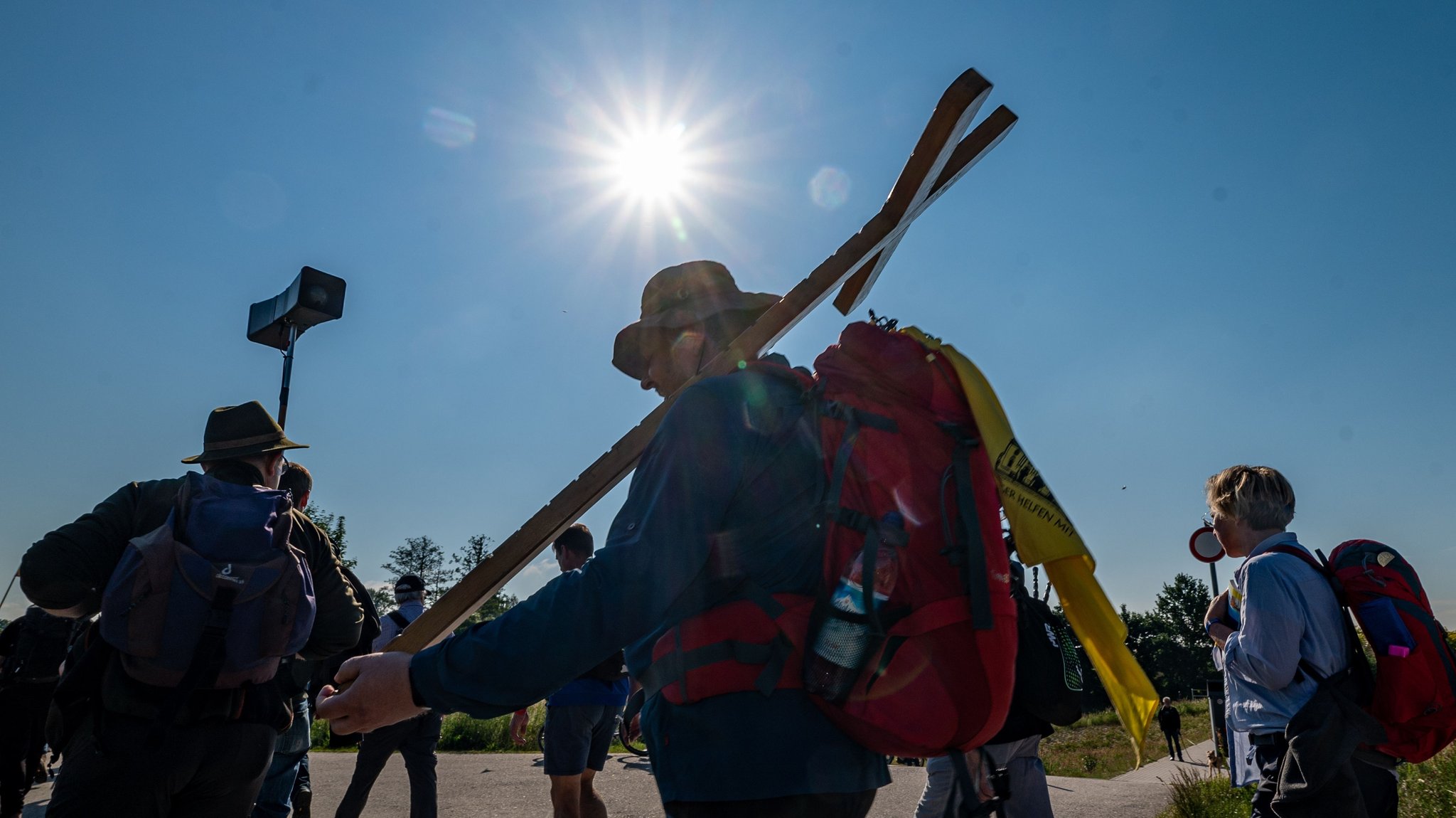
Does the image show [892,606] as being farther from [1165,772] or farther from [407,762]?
[1165,772]

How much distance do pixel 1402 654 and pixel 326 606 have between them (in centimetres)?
418

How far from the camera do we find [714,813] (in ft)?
4.79

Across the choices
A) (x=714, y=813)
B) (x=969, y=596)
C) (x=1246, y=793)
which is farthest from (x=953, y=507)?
(x=1246, y=793)

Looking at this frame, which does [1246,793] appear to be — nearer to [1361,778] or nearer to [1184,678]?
[1361,778]

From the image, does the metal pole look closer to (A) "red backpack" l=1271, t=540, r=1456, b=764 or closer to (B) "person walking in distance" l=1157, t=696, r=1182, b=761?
(A) "red backpack" l=1271, t=540, r=1456, b=764

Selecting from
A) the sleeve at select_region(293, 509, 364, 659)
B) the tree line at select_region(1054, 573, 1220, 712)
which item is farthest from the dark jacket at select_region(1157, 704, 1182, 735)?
the tree line at select_region(1054, 573, 1220, 712)

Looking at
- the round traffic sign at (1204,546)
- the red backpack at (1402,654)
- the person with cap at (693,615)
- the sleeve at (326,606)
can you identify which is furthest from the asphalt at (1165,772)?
the person with cap at (693,615)

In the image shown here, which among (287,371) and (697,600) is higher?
(287,371)

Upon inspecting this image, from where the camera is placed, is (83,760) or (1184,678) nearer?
(83,760)

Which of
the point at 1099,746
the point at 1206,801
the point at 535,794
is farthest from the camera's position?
the point at 1099,746

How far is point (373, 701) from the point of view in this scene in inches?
55.3

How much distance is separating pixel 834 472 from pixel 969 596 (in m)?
0.32

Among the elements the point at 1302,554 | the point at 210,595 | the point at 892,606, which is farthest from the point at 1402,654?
the point at 210,595

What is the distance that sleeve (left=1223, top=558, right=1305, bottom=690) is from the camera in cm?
320
